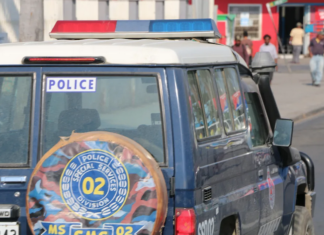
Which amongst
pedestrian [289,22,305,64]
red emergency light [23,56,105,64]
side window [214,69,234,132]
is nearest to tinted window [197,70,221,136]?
side window [214,69,234,132]

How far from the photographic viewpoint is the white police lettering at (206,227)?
393 cm

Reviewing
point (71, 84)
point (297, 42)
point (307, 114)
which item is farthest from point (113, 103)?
point (297, 42)

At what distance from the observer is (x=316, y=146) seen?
1354 centimetres

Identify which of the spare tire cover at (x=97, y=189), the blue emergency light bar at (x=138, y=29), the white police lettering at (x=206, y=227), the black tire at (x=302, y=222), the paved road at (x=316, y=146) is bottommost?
the paved road at (x=316, y=146)

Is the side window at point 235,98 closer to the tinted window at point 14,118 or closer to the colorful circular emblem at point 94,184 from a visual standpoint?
the colorful circular emblem at point 94,184

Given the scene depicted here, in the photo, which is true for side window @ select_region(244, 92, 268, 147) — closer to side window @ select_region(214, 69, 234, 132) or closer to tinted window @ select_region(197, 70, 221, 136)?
side window @ select_region(214, 69, 234, 132)

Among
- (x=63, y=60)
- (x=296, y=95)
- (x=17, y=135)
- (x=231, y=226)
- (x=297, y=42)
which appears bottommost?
(x=296, y=95)

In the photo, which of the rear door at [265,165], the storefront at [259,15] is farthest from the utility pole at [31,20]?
the storefront at [259,15]

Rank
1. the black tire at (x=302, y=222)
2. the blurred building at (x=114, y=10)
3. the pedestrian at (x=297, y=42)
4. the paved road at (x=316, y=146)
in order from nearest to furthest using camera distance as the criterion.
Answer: the black tire at (x=302, y=222), the paved road at (x=316, y=146), the blurred building at (x=114, y=10), the pedestrian at (x=297, y=42)

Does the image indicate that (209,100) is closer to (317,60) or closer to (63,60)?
(63,60)

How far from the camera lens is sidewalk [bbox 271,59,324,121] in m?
18.2

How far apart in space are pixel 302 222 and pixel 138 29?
87.0 inches

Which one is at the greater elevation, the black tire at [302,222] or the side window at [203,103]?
the side window at [203,103]

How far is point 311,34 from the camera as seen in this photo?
40125 millimetres
